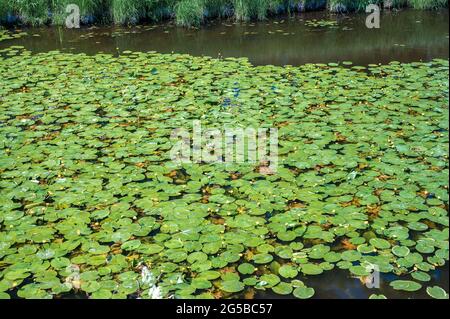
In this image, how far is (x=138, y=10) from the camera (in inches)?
494

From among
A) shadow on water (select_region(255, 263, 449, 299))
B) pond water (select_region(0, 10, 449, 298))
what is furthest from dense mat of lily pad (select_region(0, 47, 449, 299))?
pond water (select_region(0, 10, 449, 298))

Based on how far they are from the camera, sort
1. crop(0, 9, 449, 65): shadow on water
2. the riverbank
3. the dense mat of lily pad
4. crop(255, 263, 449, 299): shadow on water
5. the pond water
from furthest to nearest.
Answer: the riverbank
crop(0, 9, 449, 65): shadow on water
the pond water
the dense mat of lily pad
crop(255, 263, 449, 299): shadow on water

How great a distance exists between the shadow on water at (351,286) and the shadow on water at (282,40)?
240 inches

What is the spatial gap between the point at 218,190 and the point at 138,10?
30.7 ft

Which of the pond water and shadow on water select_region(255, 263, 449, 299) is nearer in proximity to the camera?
shadow on water select_region(255, 263, 449, 299)

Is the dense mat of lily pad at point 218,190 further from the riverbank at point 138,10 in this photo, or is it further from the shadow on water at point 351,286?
the riverbank at point 138,10

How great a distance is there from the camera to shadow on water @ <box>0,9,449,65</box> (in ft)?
31.1

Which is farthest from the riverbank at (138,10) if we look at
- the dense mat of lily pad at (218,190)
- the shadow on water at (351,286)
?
the shadow on water at (351,286)

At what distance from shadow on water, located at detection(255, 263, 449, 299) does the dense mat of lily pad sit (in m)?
0.05

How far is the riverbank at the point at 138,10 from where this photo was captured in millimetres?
12094

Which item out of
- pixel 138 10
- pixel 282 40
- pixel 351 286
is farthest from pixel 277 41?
pixel 351 286

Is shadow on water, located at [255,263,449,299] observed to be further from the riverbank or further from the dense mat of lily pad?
the riverbank

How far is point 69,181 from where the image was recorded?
15.4 feet
